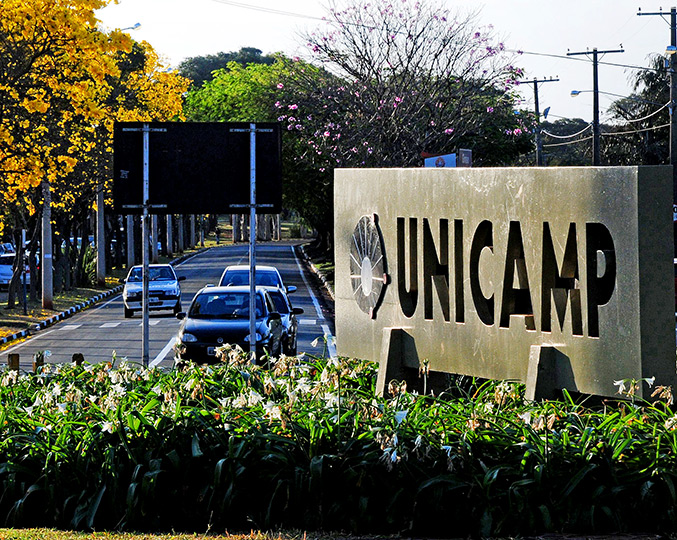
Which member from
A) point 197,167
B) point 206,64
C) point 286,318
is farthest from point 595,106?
point 206,64

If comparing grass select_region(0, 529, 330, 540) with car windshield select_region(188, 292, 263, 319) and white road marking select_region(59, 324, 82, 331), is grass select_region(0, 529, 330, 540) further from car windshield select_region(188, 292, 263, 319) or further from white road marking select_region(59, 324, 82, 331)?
white road marking select_region(59, 324, 82, 331)

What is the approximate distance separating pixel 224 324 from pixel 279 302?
382cm

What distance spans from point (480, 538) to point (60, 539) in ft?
8.65

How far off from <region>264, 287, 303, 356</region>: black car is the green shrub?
1135cm

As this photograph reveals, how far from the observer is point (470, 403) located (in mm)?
8773

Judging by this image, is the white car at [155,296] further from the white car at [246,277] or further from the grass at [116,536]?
the grass at [116,536]

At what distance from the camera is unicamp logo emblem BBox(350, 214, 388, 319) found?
10.3m

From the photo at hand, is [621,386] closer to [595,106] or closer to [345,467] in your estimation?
[345,467]

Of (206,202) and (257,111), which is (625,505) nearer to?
(206,202)

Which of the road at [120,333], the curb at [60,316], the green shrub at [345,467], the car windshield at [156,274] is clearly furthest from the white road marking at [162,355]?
the green shrub at [345,467]

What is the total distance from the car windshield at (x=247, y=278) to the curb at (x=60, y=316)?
5956mm

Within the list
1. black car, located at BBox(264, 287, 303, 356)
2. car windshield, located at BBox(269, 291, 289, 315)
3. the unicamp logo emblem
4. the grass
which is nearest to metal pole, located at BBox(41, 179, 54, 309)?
black car, located at BBox(264, 287, 303, 356)

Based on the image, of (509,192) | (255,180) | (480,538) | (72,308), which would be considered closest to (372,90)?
(72,308)

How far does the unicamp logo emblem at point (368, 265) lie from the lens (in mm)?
10297
